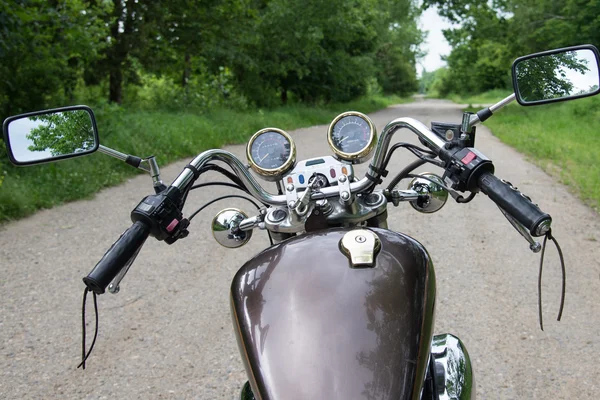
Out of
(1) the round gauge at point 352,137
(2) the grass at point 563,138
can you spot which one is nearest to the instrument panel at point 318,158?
(1) the round gauge at point 352,137

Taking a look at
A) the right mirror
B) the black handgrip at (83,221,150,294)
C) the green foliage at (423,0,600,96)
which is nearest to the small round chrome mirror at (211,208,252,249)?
the black handgrip at (83,221,150,294)

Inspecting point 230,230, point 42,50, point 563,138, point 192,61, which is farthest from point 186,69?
point 230,230

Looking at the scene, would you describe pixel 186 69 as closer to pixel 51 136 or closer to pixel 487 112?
pixel 51 136

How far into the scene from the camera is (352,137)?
73.6 inches

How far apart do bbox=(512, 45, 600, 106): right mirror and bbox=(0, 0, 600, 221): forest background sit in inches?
234

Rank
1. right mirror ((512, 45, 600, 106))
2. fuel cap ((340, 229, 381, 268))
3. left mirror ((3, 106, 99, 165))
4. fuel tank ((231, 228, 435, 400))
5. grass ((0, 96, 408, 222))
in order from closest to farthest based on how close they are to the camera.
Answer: fuel tank ((231, 228, 435, 400)) < fuel cap ((340, 229, 381, 268)) < right mirror ((512, 45, 600, 106)) < left mirror ((3, 106, 99, 165)) < grass ((0, 96, 408, 222))

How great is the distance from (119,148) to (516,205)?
8649 millimetres

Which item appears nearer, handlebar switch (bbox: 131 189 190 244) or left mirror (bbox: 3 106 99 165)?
handlebar switch (bbox: 131 189 190 244)

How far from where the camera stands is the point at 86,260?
4.98 meters

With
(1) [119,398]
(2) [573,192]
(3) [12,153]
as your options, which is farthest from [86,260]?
(2) [573,192]

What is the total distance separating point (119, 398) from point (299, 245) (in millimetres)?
2123

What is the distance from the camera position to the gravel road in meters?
3.13

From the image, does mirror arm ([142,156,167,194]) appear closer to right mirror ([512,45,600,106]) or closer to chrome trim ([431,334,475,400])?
chrome trim ([431,334,475,400])

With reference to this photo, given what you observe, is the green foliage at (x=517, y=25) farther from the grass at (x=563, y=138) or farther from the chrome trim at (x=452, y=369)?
the chrome trim at (x=452, y=369)
